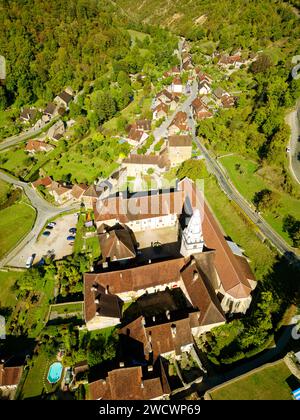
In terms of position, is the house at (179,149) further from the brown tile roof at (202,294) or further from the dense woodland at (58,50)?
the dense woodland at (58,50)

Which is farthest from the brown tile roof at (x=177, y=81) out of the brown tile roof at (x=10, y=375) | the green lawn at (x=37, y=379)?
the brown tile roof at (x=10, y=375)

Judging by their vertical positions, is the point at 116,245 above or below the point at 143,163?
below

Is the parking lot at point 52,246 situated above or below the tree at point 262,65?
below

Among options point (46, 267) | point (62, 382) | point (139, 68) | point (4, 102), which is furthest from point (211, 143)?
point (4, 102)

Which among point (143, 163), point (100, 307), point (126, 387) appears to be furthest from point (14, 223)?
point (126, 387)

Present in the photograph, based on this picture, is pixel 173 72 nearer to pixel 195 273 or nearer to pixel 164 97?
pixel 164 97

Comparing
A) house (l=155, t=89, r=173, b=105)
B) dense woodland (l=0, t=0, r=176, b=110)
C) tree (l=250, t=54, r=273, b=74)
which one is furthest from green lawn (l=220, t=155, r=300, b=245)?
dense woodland (l=0, t=0, r=176, b=110)

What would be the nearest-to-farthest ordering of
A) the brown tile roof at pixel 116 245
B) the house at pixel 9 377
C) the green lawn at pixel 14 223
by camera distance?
the house at pixel 9 377, the brown tile roof at pixel 116 245, the green lawn at pixel 14 223

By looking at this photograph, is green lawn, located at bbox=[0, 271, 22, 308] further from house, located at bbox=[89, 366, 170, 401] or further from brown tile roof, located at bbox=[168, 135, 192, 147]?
brown tile roof, located at bbox=[168, 135, 192, 147]
